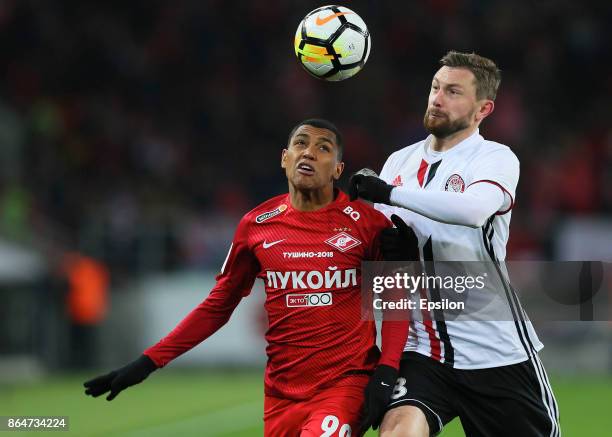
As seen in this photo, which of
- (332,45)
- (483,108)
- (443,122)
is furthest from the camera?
(332,45)

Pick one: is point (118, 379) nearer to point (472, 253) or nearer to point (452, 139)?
point (472, 253)

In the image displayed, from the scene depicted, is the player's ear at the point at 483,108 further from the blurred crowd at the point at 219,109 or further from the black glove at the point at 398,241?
the blurred crowd at the point at 219,109

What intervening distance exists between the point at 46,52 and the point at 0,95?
115 cm

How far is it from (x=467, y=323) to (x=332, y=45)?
1.59 m

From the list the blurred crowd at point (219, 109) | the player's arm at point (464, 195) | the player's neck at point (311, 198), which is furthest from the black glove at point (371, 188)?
the blurred crowd at point (219, 109)

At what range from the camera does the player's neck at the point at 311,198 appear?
17.9ft

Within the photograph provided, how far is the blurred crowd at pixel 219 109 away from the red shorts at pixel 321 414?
9.48 meters

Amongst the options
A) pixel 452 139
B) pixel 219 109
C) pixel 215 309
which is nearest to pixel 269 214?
pixel 215 309

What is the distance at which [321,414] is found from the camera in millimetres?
5062

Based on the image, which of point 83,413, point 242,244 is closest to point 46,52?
point 83,413

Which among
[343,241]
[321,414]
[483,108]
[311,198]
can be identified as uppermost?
[483,108]

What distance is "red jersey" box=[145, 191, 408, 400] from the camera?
17.3 feet

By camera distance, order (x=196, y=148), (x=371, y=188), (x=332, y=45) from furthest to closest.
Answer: (x=196, y=148) → (x=332, y=45) → (x=371, y=188)

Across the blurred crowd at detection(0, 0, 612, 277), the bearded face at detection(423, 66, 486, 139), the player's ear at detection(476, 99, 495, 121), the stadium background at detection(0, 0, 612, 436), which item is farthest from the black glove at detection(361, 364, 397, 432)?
the blurred crowd at detection(0, 0, 612, 277)
